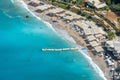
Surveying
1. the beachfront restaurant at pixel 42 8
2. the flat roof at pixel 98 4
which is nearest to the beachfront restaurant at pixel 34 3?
the beachfront restaurant at pixel 42 8

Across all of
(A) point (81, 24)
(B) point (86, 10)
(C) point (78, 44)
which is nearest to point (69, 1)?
(B) point (86, 10)

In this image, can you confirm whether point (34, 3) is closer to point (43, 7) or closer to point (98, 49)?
point (43, 7)

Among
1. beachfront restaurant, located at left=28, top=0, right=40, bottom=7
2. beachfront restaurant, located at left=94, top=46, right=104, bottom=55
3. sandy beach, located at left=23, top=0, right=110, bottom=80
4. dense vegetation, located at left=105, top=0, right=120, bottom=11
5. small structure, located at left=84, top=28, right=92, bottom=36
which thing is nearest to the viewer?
sandy beach, located at left=23, top=0, right=110, bottom=80

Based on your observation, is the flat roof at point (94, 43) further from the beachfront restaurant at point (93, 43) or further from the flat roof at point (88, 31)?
the flat roof at point (88, 31)

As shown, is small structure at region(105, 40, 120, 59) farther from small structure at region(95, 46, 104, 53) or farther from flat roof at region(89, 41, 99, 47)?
flat roof at region(89, 41, 99, 47)

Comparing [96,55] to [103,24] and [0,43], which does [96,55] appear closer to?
[103,24]

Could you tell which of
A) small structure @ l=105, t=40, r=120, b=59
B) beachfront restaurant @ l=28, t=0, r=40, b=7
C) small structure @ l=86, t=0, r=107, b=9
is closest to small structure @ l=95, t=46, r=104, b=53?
small structure @ l=105, t=40, r=120, b=59

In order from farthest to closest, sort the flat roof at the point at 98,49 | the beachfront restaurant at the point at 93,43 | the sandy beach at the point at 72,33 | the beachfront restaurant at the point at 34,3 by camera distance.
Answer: the beachfront restaurant at the point at 34,3 < the beachfront restaurant at the point at 93,43 < the flat roof at the point at 98,49 < the sandy beach at the point at 72,33
